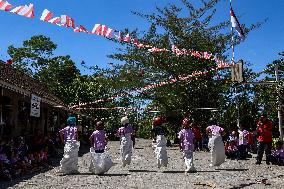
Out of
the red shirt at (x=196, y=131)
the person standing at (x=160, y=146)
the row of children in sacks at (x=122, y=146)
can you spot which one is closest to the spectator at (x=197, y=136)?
the red shirt at (x=196, y=131)

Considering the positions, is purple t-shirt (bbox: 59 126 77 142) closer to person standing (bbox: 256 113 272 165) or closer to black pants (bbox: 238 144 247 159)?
person standing (bbox: 256 113 272 165)

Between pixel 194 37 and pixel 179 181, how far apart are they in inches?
724

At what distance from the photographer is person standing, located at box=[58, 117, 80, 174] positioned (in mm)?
11461

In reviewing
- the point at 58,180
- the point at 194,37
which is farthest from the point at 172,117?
the point at 58,180

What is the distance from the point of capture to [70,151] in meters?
11.6

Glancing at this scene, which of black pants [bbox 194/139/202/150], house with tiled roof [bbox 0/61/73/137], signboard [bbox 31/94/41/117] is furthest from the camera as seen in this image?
black pants [bbox 194/139/202/150]

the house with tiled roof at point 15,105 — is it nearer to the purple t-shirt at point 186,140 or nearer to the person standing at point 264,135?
the purple t-shirt at point 186,140

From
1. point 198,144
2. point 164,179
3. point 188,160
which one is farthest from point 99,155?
point 198,144

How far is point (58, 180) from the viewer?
1007cm

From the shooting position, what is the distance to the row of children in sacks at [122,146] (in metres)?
11.5

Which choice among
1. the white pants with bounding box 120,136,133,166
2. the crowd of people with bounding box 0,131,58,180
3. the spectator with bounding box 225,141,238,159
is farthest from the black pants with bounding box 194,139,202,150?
the crowd of people with bounding box 0,131,58,180

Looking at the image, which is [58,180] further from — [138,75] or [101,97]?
[101,97]

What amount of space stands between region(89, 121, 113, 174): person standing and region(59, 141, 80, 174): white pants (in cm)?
46

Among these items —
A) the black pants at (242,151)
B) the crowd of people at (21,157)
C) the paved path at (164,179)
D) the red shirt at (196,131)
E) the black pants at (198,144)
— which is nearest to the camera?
the paved path at (164,179)
